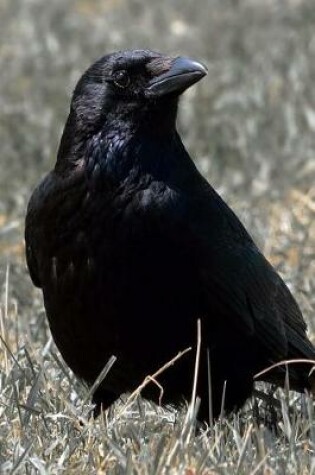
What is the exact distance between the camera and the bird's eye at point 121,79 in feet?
16.2

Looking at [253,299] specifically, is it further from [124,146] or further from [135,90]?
[135,90]

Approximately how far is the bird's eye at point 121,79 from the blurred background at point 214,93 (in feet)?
6.52

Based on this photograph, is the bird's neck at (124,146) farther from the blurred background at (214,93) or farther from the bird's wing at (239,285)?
the blurred background at (214,93)

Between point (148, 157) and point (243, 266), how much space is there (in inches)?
21.7

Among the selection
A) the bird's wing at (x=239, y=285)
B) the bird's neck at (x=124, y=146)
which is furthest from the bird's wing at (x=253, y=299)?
the bird's neck at (x=124, y=146)

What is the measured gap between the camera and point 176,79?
16.0ft

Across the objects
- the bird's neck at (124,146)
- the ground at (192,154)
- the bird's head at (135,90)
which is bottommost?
the ground at (192,154)

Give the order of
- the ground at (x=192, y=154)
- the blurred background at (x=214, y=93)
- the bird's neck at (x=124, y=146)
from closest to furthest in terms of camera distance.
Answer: the ground at (x=192, y=154)
the bird's neck at (x=124, y=146)
the blurred background at (x=214, y=93)

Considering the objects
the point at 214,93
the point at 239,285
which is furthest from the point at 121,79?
the point at 214,93

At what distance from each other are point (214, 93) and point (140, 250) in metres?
5.10

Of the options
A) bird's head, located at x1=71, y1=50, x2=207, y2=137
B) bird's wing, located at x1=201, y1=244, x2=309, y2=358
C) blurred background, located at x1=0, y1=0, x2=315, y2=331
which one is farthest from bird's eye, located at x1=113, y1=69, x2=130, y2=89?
blurred background, located at x1=0, y1=0, x2=315, y2=331

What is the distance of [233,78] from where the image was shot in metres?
9.71

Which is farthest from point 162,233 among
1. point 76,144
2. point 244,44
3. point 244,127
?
point 244,44

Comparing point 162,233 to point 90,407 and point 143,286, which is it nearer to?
point 143,286
